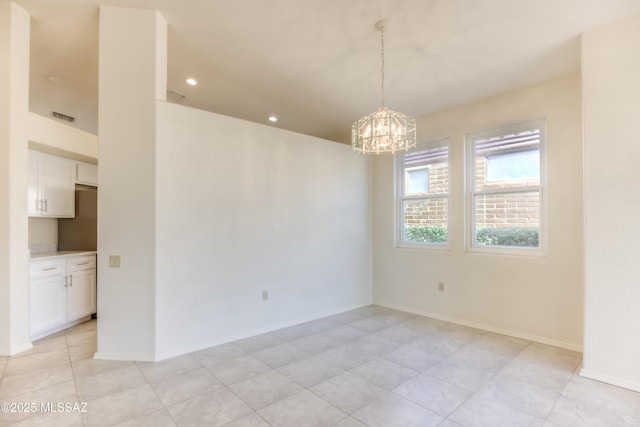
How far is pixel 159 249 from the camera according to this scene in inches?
114

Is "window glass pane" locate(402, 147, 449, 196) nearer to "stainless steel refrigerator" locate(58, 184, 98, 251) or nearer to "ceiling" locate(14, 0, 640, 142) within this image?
"ceiling" locate(14, 0, 640, 142)

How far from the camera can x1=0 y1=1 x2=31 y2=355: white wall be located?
9.23 feet

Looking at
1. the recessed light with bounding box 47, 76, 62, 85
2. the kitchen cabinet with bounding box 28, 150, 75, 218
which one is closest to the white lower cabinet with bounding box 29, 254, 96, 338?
the kitchen cabinet with bounding box 28, 150, 75, 218

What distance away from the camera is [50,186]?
12.9ft

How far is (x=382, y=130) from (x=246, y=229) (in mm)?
1895

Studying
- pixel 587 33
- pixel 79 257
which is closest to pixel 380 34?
pixel 587 33

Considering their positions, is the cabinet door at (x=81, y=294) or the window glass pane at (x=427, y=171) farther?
the window glass pane at (x=427, y=171)

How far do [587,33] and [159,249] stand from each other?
4344 millimetres

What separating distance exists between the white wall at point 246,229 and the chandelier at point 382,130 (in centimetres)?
136

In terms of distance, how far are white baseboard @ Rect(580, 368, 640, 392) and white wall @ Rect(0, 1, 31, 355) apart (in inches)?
205

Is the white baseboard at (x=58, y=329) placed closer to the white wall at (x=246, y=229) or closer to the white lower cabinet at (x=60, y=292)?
the white lower cabinet at (x=60, y=292)

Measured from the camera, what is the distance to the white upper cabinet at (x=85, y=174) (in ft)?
14.1

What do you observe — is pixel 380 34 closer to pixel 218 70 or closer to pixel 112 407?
pixel 218 70

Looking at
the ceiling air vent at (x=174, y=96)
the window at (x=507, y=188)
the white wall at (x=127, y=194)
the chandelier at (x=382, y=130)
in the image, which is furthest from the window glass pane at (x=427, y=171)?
the white wall at (x=127, y=194)
